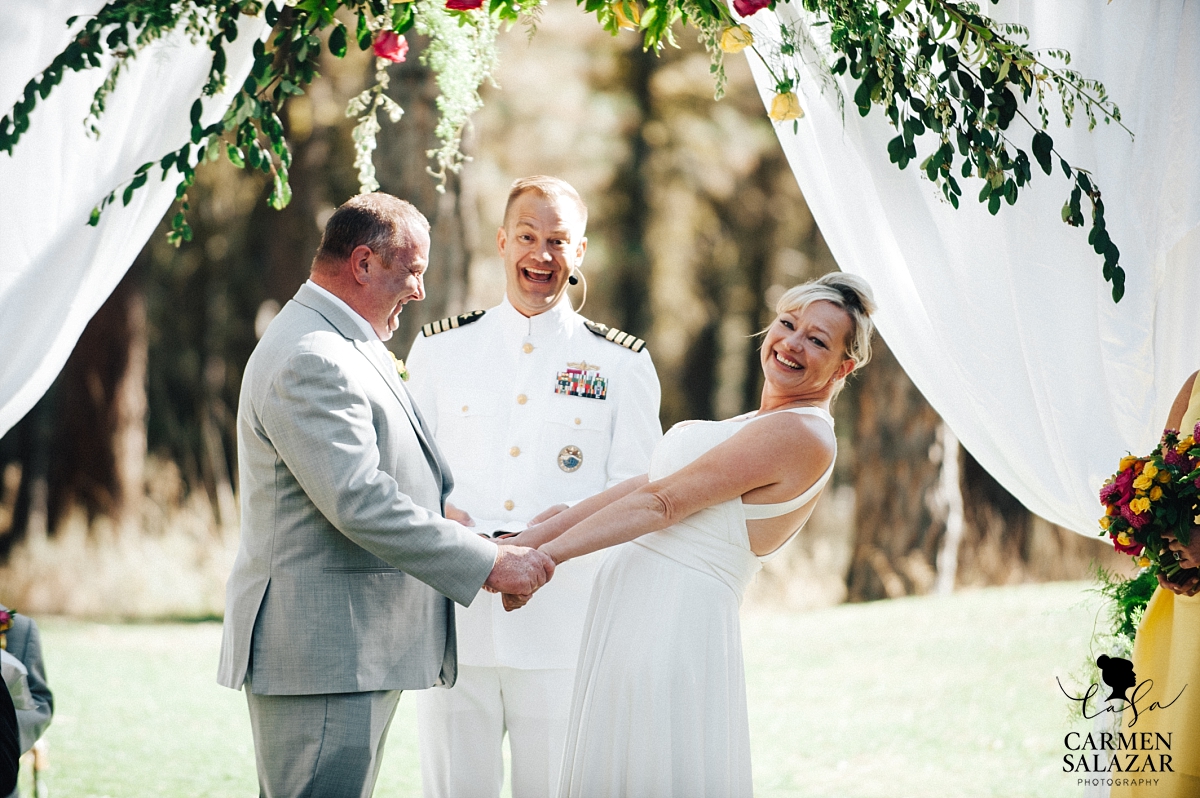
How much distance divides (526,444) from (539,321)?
373 millimetres

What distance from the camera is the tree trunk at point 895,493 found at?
805 cm

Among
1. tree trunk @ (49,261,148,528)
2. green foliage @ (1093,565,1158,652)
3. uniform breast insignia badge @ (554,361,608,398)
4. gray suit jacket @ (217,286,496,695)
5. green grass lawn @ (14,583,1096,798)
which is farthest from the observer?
tree trunk @ (49,261,148,528)

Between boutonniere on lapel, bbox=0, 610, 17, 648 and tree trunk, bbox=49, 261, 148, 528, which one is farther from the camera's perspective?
tree trunk, bbox=49, 261, 148, 528

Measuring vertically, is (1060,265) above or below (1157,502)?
above

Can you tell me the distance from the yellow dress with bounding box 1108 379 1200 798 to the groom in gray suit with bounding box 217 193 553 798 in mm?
1664

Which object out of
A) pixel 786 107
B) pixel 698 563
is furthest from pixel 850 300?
pixel 698 563

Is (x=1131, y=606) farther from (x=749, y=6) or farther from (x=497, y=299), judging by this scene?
(x=497, y=299)

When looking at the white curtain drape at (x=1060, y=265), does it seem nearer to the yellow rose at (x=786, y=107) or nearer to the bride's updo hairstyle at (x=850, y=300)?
the yellow rose at (x=786, y=107)

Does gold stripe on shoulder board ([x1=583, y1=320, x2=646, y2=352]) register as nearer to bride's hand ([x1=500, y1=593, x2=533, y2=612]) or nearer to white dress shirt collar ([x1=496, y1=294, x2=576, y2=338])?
white dress shirt collar ([x1=496, y1=294, x2=576, y2=338])

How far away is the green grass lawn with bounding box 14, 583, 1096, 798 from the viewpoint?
481cm

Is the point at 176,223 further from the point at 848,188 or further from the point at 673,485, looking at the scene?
the point at 848,188

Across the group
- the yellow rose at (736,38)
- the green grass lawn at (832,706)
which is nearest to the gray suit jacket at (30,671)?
the green grass lawn at (832,706)

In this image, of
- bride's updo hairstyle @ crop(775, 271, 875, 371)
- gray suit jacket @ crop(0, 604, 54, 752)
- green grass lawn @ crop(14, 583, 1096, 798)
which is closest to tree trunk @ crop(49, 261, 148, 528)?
green grass lawn @ crop(14, 583, 1096, 798)

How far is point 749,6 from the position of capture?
271 centimetres
